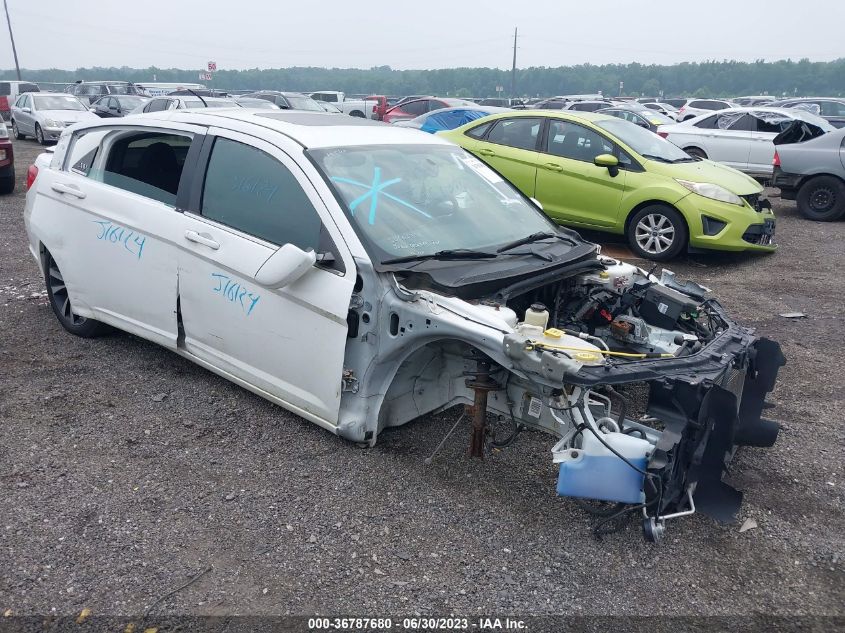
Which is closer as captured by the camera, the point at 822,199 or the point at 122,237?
the point at 122,237

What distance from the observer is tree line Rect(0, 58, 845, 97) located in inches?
3034

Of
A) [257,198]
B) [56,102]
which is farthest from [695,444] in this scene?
[56,102]

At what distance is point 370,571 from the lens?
9.91 ft

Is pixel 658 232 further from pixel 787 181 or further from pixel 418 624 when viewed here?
pixel 418 624

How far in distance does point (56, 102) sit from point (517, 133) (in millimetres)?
15521

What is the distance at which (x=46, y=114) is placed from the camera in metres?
19.0

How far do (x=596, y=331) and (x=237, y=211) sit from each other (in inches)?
85.0

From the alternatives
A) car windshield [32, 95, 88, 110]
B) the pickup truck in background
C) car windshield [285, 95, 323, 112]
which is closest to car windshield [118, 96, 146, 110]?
car windshield [32, 95, 88, 110]

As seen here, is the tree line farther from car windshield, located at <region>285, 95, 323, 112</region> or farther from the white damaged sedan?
the white damaged sedan

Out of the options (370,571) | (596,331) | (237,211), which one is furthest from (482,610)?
(237,211)

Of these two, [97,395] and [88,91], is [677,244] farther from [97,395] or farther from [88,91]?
[88,91]

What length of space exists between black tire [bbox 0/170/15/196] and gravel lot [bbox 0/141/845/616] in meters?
8.22

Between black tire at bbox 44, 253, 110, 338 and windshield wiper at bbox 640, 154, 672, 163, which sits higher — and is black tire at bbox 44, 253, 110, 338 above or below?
below

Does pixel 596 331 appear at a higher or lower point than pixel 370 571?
higher
